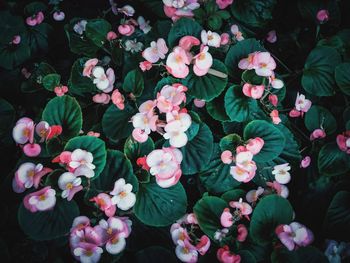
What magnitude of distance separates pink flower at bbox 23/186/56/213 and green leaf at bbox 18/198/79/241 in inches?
1.5

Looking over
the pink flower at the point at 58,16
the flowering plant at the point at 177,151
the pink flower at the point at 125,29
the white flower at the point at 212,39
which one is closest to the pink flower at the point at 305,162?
the flowering plant at the point at 177,151

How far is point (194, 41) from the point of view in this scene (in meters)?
0.75

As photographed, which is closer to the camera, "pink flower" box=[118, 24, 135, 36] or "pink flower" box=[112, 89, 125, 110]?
"pink flower" box=[112, 89, 125, 110]

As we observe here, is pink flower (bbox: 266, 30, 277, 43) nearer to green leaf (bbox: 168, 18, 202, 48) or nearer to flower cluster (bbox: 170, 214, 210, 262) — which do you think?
green leaf (bbox: 168, 18, 202, 48)

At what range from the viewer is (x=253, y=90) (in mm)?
750

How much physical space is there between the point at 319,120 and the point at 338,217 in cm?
25

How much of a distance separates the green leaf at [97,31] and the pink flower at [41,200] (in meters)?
0.45

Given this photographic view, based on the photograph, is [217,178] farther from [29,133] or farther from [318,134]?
[29,133]

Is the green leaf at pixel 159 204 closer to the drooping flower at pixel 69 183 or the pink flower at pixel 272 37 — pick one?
the drooping flower at pixel 69 183

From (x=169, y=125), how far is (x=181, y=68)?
13 cm

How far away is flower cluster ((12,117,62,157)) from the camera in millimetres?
689

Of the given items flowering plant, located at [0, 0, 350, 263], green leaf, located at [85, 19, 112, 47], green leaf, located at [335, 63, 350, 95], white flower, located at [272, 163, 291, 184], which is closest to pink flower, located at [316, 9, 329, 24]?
flowering plant, located at [0, 0, 350, 263]

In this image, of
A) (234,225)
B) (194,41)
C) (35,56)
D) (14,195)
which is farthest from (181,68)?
(35,56)

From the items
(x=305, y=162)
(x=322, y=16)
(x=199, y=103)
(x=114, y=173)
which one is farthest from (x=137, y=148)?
(x=322, y=16)
